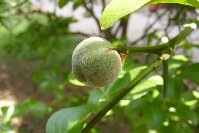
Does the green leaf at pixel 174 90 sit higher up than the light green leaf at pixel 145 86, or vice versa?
the light green leaf at pixel 145 86

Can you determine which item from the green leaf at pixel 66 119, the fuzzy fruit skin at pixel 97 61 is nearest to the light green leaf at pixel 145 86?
the green leaf at pixel 66 119

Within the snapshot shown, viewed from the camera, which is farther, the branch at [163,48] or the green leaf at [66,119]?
the green leaf at [66,119]

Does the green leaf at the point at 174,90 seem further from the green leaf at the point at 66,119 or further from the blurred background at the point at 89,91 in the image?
the green leaf at the point at 66,119

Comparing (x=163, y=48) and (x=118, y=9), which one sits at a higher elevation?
(x=118, y=9)

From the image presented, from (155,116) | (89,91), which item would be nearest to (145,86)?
(155,116)

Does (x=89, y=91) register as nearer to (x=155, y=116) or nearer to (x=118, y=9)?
(x=155, y=116)

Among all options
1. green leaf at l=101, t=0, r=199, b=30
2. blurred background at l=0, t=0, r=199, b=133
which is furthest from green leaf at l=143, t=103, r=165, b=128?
green leaf at l=101, t=0, r=199, b=30
